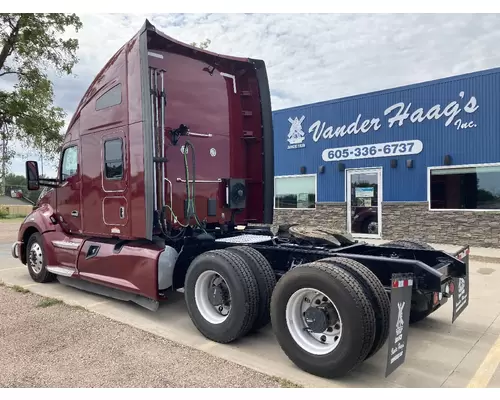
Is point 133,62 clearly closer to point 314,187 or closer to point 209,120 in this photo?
point 209,120

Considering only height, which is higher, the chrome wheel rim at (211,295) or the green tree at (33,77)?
the green tree at (33,77)

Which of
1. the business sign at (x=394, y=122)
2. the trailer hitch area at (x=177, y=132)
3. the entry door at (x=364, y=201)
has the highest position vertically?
the business sign at (x=394, y=122)

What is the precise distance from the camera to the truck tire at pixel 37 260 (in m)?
7.21

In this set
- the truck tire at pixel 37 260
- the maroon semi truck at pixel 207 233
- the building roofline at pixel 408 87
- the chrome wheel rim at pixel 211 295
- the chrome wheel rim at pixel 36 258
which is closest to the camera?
the maroon semi truck at pixel 207 233

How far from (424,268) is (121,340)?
3.18 meters

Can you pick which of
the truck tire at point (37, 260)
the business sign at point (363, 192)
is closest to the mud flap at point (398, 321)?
the truck tire at point (37, 260)

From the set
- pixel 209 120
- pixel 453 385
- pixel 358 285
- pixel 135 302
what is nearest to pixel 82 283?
pixel 135 302

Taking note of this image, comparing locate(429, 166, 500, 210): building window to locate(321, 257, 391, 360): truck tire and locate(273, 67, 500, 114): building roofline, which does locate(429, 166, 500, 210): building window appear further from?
locate(321, 257, 391, 360): truck tire

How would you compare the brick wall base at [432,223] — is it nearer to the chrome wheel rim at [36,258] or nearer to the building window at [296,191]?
the building window at [296,191]

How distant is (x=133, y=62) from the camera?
5.35 m

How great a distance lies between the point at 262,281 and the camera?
14.5 feet

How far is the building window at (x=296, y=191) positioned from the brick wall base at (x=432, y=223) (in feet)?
2.97

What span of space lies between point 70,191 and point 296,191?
998 cm

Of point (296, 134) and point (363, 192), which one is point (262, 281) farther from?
point (296, 134)
